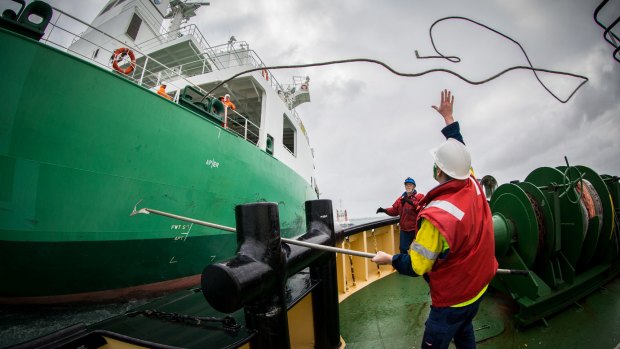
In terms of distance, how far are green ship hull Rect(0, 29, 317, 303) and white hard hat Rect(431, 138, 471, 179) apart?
4.00 m

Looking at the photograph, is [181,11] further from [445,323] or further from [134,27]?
[445,323]

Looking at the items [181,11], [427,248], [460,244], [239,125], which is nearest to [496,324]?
[460,244]

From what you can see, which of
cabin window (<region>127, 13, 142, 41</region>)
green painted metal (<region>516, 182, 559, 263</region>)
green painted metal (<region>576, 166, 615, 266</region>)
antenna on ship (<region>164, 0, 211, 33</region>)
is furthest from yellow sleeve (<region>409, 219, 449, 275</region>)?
antenna on ship (<region>164, 0, 211, 33</region>)

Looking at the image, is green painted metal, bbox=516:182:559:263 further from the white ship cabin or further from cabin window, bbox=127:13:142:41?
cabin window, bbox=127:13:142:41

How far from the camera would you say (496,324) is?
2.46m

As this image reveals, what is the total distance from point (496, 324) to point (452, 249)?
2.04 m

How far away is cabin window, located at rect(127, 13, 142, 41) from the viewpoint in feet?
30.5

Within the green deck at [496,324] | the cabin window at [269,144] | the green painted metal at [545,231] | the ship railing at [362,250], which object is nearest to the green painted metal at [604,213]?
the green deck at [496,324]

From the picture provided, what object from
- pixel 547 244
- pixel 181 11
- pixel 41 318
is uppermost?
pixel 181 11

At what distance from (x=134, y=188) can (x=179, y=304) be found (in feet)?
8.78

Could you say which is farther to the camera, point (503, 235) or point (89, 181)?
point (89, 181)

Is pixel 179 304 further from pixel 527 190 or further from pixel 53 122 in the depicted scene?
pixel 527 190

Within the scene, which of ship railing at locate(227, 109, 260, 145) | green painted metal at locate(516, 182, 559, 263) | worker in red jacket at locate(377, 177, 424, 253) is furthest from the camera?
ship railing at locate(227, 109, 260, 145)

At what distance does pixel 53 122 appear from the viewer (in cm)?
304
